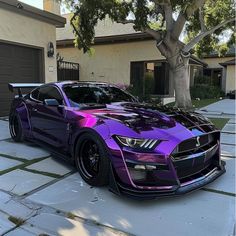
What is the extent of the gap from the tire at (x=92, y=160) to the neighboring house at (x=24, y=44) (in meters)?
6.95

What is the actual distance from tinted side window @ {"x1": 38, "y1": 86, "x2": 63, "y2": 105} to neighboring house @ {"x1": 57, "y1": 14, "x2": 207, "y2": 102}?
10213 millimetres

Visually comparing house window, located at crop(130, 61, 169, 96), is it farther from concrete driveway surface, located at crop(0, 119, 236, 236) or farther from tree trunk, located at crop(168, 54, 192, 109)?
concrete driveway surface, located at crop(0, 119, 236, 236)

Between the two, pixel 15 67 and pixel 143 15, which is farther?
pixel 143 15

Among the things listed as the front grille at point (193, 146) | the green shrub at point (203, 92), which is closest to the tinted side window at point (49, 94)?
the front grille at point (193, 146)

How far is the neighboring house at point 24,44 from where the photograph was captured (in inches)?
401

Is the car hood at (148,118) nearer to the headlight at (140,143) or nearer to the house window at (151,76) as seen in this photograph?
the headlight at (140,143)

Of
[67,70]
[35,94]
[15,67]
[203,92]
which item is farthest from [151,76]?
[35,94]

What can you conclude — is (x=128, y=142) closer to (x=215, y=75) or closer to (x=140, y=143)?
(x=140, y=143)

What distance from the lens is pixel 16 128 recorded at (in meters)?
6.68

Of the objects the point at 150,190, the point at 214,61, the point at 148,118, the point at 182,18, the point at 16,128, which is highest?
the point at 182,18

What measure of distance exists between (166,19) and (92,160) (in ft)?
33.0

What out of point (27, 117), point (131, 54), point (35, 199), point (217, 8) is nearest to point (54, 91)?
point (27, 117)

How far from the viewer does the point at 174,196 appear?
3.66 metres

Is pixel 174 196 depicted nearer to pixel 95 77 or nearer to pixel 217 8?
pixel 217 8
